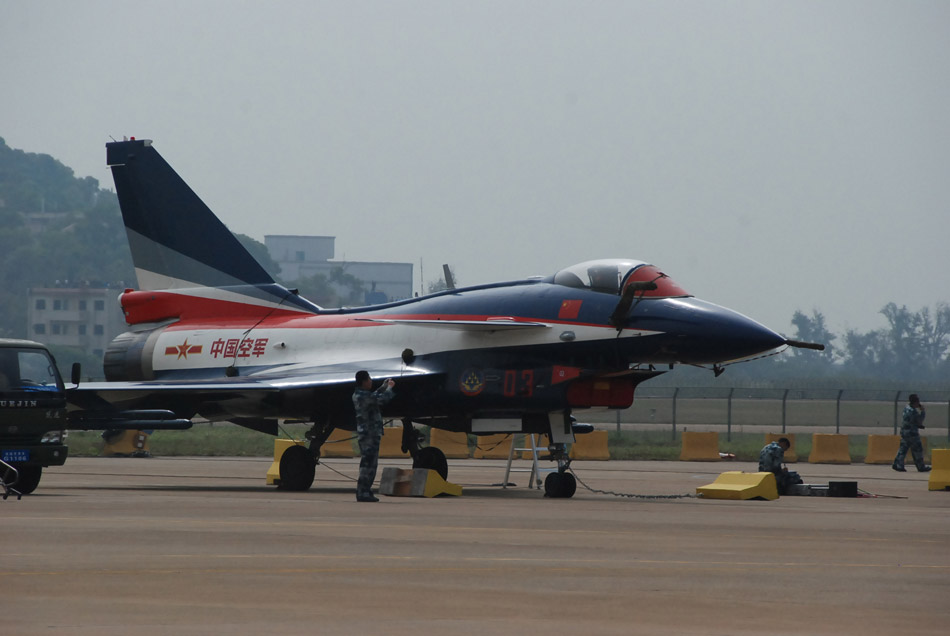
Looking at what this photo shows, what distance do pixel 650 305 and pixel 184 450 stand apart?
22.0 m

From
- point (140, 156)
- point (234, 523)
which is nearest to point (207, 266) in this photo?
point (140, 156)

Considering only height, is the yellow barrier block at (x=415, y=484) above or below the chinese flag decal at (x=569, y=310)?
below

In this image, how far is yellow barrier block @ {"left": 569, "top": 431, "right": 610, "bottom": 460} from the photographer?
35.8m

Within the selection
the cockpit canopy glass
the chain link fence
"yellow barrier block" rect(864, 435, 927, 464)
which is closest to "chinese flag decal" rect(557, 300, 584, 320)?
the cockpit canopy glass

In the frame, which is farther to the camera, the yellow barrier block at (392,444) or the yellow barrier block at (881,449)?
the yellow barrier block at (392,444)

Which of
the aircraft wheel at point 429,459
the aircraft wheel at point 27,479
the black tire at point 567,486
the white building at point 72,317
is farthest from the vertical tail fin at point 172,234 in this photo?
the white building at point 72,317

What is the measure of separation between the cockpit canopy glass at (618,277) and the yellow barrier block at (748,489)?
322 cm

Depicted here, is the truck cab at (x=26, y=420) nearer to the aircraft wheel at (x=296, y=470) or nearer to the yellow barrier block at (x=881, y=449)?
the aircraft wheel at (x=296, y=470)

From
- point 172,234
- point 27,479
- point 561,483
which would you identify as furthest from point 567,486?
point 172,234

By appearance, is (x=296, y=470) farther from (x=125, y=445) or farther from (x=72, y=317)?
(x=72, y=317)

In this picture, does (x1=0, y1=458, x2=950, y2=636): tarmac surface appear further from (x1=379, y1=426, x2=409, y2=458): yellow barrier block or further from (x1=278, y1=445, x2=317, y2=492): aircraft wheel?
(x1=379, y1=426, x2=409, y2=458): yellow barrier block

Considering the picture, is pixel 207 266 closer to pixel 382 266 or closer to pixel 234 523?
pixel 234 523

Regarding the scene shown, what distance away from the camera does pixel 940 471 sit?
24531 millimetres

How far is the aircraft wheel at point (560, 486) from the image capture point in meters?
20.1
